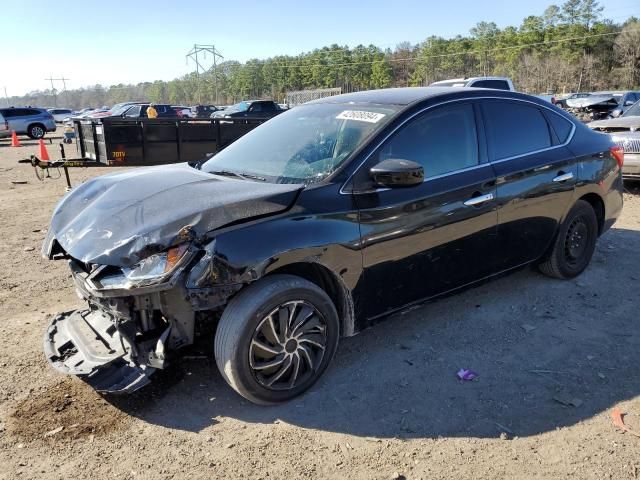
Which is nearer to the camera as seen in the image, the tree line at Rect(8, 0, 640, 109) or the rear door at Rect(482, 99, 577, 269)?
the rear door at Rect(482, 99, 577, 269)

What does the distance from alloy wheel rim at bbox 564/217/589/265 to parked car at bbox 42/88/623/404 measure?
0.45 meters

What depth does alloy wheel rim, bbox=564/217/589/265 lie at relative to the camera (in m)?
4.87

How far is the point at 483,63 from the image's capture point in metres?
86.1

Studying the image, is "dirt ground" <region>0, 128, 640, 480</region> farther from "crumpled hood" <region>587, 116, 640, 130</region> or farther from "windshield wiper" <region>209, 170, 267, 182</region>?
"crumpled hood" <region>587, 116, 640, 130</region>

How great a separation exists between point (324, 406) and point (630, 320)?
2719 mm

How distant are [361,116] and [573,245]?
103 inches

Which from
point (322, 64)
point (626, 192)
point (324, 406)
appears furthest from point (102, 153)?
point (322, 64)

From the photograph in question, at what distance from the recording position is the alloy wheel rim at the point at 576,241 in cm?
487

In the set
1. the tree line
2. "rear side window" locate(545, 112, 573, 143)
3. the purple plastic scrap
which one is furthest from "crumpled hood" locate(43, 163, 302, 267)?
the tree line

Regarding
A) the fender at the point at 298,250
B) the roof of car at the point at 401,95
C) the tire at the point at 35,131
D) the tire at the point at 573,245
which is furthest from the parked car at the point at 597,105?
the tire at the point at 35,131

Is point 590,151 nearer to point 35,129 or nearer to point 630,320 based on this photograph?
point 630,320

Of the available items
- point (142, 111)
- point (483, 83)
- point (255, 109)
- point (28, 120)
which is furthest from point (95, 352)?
point (28, 120)

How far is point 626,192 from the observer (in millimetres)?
9258

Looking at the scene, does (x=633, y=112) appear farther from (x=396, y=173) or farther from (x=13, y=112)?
(x=13, y=112)
